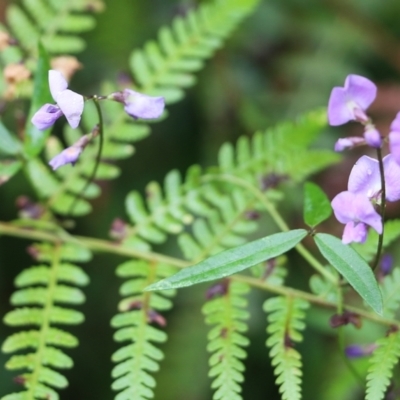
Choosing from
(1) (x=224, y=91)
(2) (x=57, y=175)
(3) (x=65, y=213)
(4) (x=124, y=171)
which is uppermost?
(1) (x=224, y=91)

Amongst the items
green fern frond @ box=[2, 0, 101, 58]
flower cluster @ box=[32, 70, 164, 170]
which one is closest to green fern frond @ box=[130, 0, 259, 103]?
green fern frond @ box=[2, 0, 101, 58]

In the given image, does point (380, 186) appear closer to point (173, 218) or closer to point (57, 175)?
point (173, 218)

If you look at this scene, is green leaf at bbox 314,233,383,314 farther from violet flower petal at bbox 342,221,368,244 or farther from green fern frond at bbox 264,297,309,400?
green fern frond at bbox 264,297,309,400

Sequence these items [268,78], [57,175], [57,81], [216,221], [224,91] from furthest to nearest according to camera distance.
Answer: [268,78] → [224,91] → [57,175] → [216,221] → [57,81]

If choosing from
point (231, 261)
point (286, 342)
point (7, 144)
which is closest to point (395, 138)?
point (231, 261)

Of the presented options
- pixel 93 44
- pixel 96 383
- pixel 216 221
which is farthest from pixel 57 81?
pixel 93 44

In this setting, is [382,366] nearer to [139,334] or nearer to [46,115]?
[139,334]

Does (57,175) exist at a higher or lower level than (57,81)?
higher
